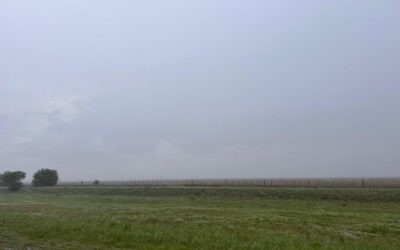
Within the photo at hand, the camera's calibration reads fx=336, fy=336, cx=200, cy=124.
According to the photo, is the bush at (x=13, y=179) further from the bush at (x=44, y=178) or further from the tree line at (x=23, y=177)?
the bush at (x=44, y=178)

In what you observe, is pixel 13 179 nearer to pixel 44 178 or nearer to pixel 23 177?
pixel 23 177

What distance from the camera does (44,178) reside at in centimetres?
9225

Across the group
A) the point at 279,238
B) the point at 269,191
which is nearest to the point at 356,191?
the point at 269,191

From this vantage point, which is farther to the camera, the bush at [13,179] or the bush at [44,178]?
the bush at [44,178]

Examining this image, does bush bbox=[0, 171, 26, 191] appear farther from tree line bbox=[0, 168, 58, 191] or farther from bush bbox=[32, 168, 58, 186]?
bush bbox=[32, 168, 58, 186]

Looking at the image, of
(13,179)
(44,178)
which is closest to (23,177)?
(13,179)

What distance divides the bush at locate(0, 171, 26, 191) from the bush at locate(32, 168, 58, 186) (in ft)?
25.5

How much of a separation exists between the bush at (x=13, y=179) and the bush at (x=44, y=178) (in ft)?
25.5

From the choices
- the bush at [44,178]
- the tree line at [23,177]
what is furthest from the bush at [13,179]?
the bush at [44,178]

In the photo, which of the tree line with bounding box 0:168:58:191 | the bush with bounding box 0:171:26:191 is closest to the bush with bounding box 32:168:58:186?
the tree line with bounding box 0:168:58:191

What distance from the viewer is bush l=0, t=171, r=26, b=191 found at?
260 ft

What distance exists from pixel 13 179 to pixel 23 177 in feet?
9.58

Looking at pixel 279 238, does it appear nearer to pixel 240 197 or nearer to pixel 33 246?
pixel 33 246

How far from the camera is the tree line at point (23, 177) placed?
8006 centimetres
